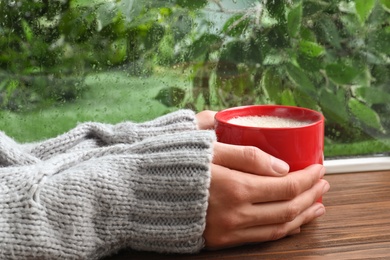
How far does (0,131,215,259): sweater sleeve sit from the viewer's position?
1.77ft

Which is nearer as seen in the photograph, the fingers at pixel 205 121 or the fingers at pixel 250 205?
the fingers at pixel 250 205

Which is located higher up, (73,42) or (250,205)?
(73,42)

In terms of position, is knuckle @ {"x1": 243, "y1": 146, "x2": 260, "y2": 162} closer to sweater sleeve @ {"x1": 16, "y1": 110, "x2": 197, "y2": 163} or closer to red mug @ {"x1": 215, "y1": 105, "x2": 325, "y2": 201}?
red mug @ {"x1": 215, "y1": 105, "x2": 325, "y2": 201}

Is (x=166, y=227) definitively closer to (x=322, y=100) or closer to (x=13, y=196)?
(x=13, y=196)

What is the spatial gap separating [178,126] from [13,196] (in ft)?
0.78

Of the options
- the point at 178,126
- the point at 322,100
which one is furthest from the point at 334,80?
the point at 178,126

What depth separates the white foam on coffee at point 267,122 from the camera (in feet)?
2.05

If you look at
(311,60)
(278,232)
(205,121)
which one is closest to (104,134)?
(205,121)

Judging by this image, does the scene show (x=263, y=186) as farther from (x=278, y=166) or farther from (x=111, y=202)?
(x=111, y=202)

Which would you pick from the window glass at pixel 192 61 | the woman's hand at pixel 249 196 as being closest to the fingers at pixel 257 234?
the woman's hand at pixel 249 196

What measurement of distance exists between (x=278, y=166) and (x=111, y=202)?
18cm

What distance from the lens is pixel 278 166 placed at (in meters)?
0.58

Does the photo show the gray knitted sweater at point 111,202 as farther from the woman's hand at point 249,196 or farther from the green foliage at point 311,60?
the green foliage at point 311,60

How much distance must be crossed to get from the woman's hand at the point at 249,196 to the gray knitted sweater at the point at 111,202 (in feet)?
0.07
